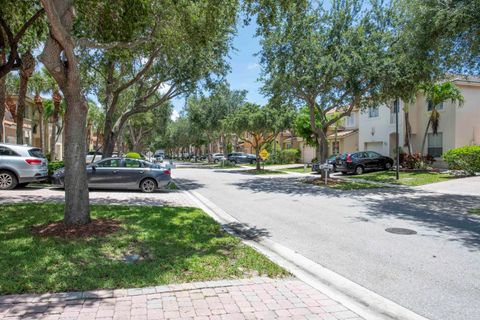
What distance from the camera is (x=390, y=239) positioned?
7688 mm

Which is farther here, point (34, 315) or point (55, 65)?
point (55, 65)

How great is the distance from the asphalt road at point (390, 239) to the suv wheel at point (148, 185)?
7.72 ft

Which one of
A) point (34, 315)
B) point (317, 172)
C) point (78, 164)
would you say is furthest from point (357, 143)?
point (34, 315)

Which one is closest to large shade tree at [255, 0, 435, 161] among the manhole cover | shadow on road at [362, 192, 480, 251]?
shadow on road at [362, 192, 480, 251]

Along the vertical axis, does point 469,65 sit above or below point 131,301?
above

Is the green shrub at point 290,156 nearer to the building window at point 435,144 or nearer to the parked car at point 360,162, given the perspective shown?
the parked car at point 360,162

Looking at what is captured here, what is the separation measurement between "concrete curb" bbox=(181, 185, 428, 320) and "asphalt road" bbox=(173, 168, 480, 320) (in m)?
0.18

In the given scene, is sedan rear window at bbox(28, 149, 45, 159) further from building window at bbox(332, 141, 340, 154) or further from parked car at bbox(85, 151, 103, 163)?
building window at bbox(332, 141, 340, 154)

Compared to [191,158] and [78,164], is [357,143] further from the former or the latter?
[191,158]

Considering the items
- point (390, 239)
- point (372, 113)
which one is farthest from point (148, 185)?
point (372, 113)

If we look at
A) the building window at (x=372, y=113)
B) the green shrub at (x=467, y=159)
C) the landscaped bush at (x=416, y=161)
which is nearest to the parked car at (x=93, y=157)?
the landscaped bush at (x=416, y=161)

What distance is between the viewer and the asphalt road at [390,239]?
482 cm

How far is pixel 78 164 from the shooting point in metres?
7.32

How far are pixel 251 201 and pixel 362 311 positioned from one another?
9305 millimetres
